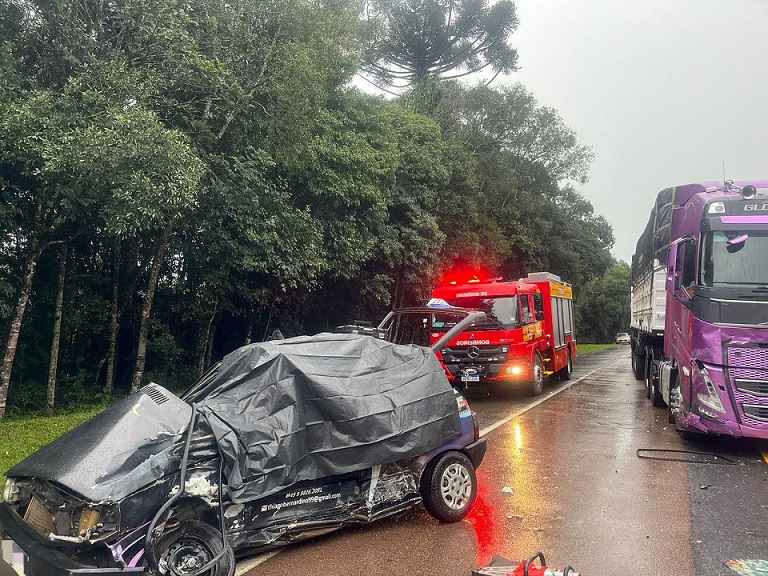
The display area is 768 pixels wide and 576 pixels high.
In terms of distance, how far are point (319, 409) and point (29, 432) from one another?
279 inches

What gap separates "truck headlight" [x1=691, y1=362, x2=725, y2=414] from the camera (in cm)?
795

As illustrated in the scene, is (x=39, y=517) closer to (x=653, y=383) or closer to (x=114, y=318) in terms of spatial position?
(x=114, y=318)

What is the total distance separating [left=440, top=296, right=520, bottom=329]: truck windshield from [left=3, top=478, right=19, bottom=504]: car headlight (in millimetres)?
10340

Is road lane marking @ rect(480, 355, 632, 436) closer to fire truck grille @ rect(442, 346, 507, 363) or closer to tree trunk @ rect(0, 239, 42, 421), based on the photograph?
fire truck grille @ rect(442, 346, 507, 363)

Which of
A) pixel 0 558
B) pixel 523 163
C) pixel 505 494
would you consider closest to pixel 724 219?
pixel 505 494

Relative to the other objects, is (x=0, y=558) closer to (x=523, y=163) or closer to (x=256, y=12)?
(x=256, y=12)

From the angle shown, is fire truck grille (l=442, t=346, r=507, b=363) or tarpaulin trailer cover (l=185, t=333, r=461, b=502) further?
fire truck grille (l=442, t=346, r=507, b=363)

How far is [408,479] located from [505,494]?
165cm

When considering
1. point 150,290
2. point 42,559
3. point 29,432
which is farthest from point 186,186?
point 42,559

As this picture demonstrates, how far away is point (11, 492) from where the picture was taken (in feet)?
13.6

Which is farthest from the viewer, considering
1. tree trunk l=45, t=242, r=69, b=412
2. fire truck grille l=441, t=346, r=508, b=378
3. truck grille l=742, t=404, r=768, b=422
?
fire truck grille l=441, t=346, r=508, b=378

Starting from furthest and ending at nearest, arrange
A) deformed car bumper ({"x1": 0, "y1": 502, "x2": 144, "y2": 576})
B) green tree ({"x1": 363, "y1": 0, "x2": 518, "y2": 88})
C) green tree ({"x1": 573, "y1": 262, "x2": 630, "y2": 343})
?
green tree ({"x1": 573, "y1": 262, "x2": 630, "y2": 343})
green tree ({"x1": 363, "y1": 0, "x2": 518, "y2": 88})
deformed car bumper ({"x1": 0, "y1": 502, "x2": 144, "y2": 576})

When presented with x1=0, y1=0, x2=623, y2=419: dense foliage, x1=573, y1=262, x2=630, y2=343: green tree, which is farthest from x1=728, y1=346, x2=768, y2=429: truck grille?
x1=573, y1=262, x2=630, y2=343: green tree

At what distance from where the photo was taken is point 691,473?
729 centimetres
